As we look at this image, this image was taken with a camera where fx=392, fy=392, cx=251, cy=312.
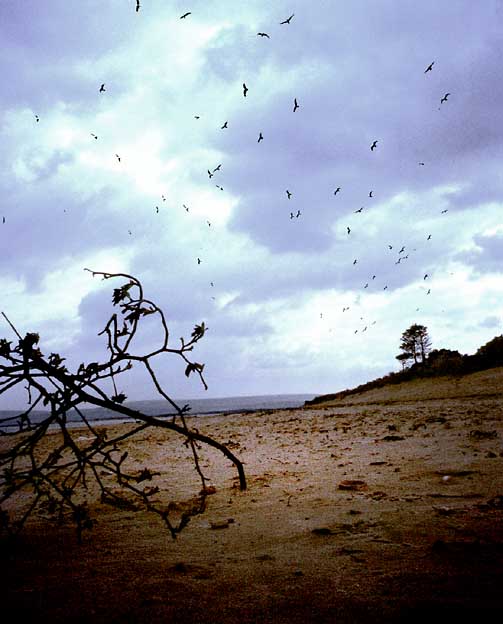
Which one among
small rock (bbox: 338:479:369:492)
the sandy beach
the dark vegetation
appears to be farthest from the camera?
the dark vegetation

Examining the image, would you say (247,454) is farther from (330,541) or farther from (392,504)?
(330,541)

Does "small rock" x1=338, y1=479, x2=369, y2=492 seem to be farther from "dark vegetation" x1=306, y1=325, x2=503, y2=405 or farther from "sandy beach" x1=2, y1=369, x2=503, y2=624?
"dark vegetation" x1=306, y1=325, x2=503, y2=405

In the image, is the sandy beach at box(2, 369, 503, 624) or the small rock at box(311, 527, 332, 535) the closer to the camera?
the sandy beach at box(2, 369, 503, 624)

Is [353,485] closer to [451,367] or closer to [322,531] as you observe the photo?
[322,531]

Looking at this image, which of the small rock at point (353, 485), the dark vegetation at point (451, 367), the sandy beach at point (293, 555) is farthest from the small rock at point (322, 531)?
the dark vegetation at point (451, 367)

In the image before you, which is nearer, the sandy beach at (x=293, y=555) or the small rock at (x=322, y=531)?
the sandy beach at (x=293, y=555)

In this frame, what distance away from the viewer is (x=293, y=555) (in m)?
2.44

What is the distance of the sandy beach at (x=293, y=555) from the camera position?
1.86m

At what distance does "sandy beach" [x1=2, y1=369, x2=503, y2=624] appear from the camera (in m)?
1.86

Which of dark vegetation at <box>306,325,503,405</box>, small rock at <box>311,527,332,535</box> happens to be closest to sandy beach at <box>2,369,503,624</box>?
small rock at <box>311,527,332,535</box>

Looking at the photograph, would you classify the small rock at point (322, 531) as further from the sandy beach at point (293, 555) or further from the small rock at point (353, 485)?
the small rock at point (353, 485)

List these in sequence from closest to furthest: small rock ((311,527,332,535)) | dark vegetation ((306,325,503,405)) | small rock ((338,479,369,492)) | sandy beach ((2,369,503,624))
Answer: sandy beach ((2,369,503,624))
small rock ((311,527,332,535))
small rock ((338,479,369,492))
dark vegetation ((306,325,503,405))

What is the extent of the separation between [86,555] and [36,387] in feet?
4.22

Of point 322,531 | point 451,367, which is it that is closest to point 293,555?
point 322,531
